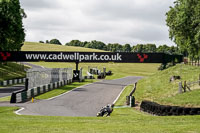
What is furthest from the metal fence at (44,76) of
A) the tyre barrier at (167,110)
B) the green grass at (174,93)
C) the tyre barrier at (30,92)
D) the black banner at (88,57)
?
the tyre barrier at (167,110)

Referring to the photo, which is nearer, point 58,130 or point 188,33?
point 58,130

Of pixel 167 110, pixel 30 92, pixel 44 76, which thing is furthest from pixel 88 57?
pixel 167 110

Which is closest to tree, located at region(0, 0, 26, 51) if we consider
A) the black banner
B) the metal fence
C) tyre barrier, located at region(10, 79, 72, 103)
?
the black banner

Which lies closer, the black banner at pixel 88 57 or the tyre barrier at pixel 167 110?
the tyre barrier at pixel 167 110

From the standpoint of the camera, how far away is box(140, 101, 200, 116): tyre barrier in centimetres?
1795

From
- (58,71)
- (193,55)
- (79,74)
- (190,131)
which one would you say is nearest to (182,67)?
(193,55)

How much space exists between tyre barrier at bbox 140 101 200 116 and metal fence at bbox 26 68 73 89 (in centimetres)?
1291

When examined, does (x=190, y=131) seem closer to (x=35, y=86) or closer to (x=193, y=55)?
(x=35, y=86)

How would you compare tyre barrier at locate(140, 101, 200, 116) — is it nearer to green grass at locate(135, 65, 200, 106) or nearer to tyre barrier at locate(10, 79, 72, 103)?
green grass at locate(135, 65, 200, 106)

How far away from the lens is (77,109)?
2344cm

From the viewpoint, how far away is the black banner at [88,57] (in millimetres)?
43812

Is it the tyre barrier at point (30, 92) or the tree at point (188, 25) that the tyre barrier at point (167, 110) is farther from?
the tree at point (188, 25)

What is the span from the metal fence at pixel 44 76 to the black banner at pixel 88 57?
7.49ft

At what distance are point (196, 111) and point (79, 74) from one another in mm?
36389
